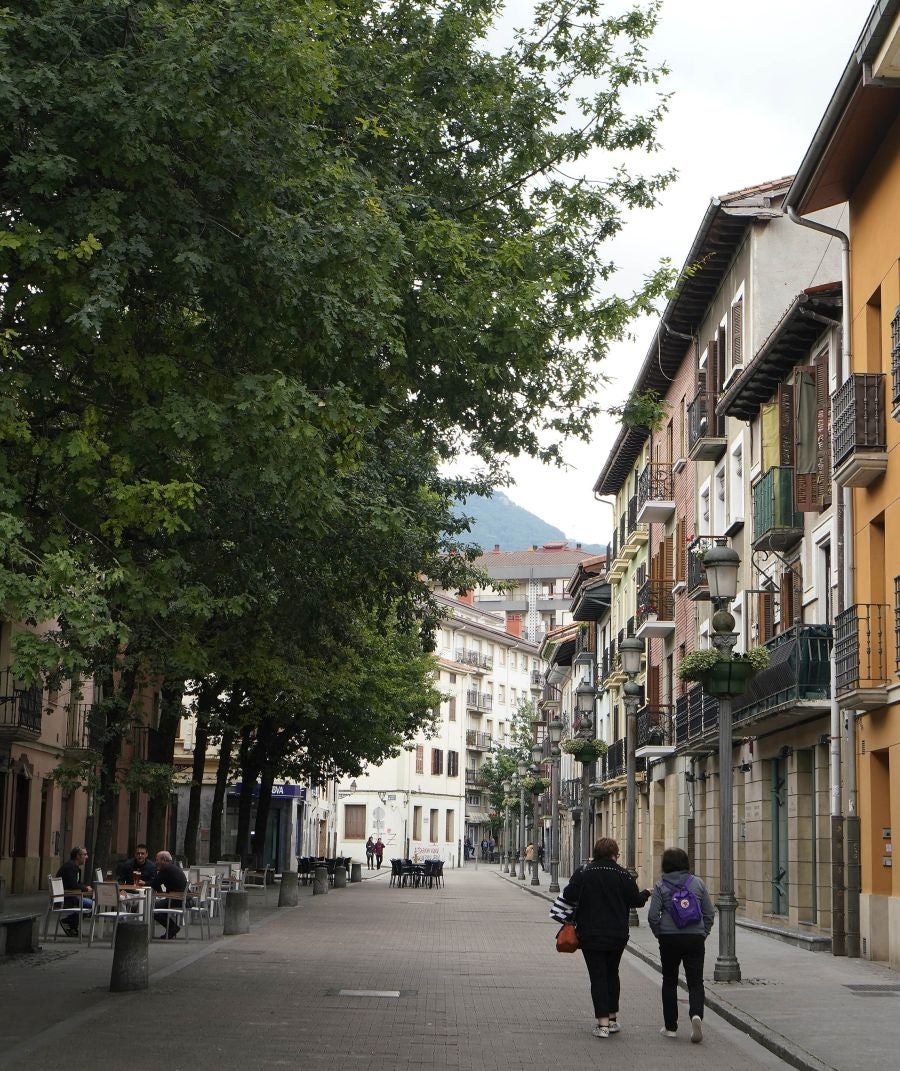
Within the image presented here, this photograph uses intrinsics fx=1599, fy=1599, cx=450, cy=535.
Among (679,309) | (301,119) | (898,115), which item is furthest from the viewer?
(679,309)

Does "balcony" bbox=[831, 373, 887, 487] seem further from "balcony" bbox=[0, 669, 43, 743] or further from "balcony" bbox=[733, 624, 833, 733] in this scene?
"balcony" bbox=[0, 669, 43, 743]

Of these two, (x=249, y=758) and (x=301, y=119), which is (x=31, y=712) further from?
(x=301, y=119)

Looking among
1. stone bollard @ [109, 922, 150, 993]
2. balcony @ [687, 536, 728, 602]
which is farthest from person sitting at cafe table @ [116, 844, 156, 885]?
balcony @ [687, 536, 728, 602]

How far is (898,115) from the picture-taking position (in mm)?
20031

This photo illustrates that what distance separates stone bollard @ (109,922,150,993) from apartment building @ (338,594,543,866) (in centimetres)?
6677

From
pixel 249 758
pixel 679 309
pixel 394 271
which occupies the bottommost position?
pixel 249 758

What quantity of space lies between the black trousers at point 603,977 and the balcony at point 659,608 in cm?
2904

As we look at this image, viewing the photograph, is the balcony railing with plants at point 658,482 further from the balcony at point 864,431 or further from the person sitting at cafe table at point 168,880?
the person sitting at cafe table at point 168,880

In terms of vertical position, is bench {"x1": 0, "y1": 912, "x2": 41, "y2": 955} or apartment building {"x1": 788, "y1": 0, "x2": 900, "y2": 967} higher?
apartment building {"x1": 788, "y1": 0, "x2": 900, "y2": 967}

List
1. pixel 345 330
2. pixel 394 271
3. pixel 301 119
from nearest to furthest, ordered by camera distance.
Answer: pixel 301 119, pixel 345 330, pixel 394 271

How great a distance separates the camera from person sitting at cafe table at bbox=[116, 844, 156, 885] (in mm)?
22969

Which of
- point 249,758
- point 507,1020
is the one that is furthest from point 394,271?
point 249,758

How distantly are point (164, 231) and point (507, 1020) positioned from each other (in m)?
7.36

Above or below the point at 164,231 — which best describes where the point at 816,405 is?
above
